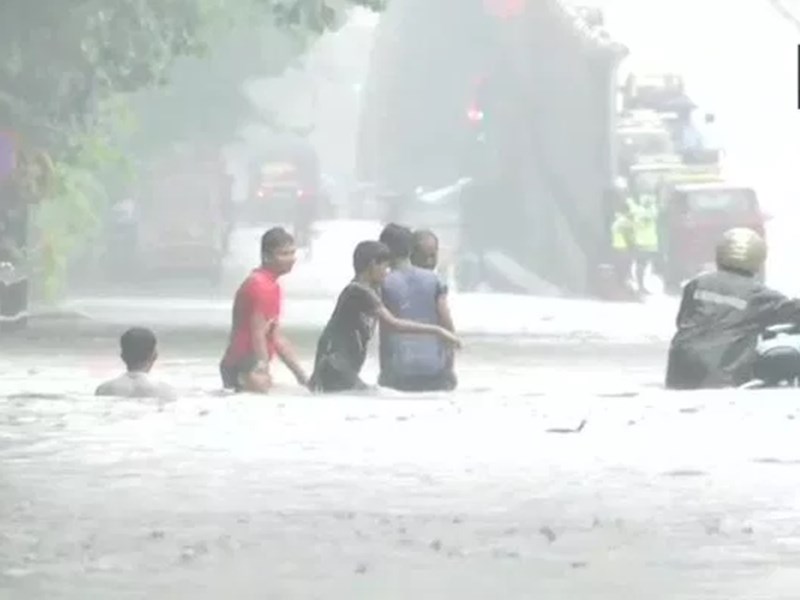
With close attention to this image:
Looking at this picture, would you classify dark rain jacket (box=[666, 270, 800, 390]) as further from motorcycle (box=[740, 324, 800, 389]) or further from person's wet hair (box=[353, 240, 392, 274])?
person's wet hair (box=[353, 240, 392, 274])

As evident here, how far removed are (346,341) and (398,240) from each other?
0.88 meters

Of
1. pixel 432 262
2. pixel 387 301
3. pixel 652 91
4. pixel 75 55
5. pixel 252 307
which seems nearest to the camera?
pixel 252 307

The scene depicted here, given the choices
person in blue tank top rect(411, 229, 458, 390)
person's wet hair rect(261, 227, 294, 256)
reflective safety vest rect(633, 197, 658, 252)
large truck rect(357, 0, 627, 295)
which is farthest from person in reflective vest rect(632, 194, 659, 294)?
person's wet hair rect(261, 227, 294, 256)

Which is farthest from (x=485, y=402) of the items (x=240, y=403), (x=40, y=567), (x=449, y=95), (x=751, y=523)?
(x=449, y=95)

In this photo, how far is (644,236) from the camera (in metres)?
64.8

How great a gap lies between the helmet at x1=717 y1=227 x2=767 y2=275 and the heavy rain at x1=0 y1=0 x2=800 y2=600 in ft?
3.33

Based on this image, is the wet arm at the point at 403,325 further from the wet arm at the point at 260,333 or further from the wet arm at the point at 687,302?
the wet arm at the point at 687,302

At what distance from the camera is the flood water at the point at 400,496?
10258 mm

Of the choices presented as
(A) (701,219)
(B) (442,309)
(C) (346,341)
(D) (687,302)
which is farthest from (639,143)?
(C) (346,341)

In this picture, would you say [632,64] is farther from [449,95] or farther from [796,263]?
[449,95]

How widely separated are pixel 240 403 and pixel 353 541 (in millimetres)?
7299

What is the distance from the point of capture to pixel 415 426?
17.0 metres

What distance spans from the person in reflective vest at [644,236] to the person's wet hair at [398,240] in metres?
42.9

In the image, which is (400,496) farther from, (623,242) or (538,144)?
(538,144)
